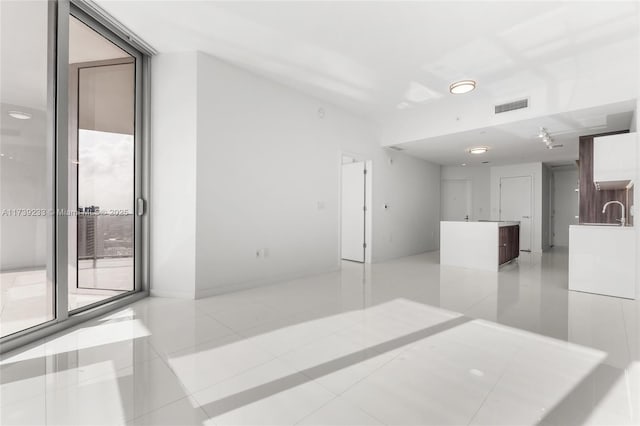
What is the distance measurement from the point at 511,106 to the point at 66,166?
19.0 feet

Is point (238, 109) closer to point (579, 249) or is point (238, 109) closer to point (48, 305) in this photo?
point (48, 305)

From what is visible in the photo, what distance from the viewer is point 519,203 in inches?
329

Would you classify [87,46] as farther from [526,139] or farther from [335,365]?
[526,139]

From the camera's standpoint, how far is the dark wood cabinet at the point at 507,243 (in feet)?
18.2

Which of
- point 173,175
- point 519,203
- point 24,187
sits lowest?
point 24,187

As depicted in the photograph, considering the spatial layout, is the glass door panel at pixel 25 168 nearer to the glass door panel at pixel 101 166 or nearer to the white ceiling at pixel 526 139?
the glass door panel at pixel 101 166

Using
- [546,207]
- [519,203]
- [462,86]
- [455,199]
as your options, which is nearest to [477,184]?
[455,199]

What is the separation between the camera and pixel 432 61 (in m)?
3.72

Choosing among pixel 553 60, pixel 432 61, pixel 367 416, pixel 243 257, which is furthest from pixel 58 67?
pixel 553 60

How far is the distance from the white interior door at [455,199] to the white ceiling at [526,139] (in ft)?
3.27

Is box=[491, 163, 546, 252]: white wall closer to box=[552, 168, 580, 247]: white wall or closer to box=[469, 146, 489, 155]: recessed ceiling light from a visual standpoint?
box=[552, 168, 580, 247]: white wall

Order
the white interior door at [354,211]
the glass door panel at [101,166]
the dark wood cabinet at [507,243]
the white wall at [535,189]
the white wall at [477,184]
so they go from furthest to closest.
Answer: the white wall at [477,184] < the white wall at [535,189] < the white interior door at [354,211] < the dark wood cabinet at [507,243] < the glass door panel at [101,166]

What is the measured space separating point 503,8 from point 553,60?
1.52 meters

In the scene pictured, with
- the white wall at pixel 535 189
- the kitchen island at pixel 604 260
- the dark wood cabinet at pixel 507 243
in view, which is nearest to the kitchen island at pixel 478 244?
the dark wood cabinet at pixel 507 243
